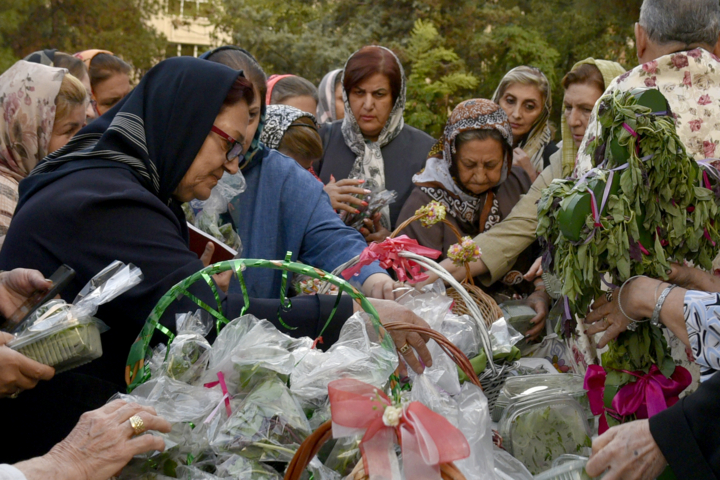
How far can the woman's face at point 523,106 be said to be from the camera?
440 centimetres

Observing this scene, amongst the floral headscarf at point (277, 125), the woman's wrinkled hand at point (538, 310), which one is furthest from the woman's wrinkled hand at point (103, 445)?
the floral headscarf at point (277, 125)

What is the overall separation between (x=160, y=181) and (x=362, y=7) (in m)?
10.4

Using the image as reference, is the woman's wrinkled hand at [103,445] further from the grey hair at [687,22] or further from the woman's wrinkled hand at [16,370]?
the grey hair at [687,22]

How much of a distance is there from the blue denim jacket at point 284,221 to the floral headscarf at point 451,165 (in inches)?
38.2

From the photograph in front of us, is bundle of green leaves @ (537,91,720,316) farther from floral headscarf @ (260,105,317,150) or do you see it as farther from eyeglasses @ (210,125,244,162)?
floral headscarf @ (260,105,317,150)

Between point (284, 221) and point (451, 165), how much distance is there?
1262 millimetres

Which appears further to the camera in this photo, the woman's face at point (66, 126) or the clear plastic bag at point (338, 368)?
the woman's face at point (66, 126)

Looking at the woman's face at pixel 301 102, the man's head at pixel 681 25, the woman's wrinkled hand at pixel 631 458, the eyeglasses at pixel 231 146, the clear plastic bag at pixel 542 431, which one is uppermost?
the man's head at pixel 681 25

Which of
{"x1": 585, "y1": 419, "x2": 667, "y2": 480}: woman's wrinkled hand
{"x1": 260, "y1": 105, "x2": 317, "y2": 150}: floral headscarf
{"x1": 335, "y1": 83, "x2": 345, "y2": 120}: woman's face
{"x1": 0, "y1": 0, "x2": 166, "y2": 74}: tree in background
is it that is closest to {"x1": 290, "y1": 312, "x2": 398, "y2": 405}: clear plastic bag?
{"x1": 585, "y1": 419, "x2": 667, "y2": 480}: woman's wrinkled hand

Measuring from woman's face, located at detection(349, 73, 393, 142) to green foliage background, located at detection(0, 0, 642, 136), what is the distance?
161 inches

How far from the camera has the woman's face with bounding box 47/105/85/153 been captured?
2.93m

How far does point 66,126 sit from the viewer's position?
9.78 ft

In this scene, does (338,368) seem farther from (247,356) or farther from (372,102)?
(372,102)

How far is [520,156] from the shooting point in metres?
4.27
